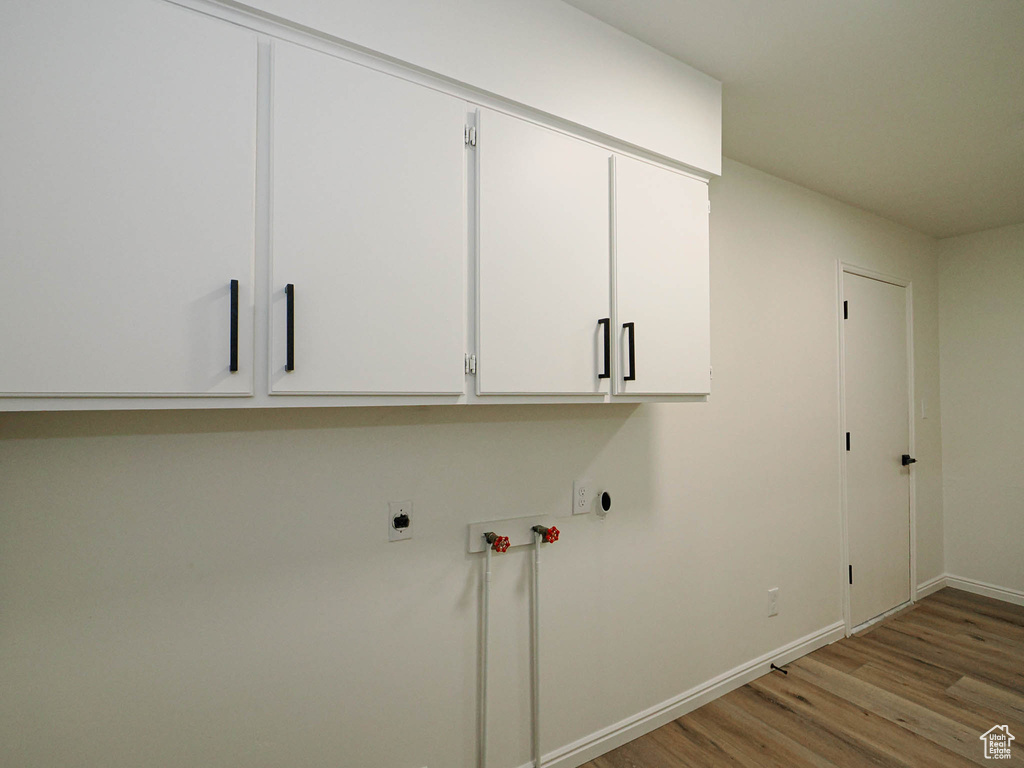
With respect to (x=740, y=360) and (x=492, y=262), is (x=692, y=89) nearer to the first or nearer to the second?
(x=492, y=262)

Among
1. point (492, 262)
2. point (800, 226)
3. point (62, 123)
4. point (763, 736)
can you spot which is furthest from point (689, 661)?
point (62, 123)

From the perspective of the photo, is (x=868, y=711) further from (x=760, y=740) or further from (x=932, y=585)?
(x=932, y=585)

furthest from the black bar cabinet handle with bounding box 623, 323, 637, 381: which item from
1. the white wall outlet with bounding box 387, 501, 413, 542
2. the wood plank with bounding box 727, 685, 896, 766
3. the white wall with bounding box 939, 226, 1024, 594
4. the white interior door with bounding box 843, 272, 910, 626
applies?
the white wall with bounding box 939, 226, 1024, 594

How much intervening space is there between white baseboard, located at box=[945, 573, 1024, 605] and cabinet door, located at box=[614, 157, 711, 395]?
138 inches

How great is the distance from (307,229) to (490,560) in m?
1.19

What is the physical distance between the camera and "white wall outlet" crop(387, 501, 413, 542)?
5.34 feet

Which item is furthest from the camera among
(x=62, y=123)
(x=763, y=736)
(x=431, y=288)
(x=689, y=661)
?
(x=689, y=661)

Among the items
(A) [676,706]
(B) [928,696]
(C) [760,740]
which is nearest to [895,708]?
(B) [928,696]

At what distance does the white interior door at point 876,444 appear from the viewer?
3.21 metres

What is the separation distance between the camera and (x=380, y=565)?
5.27 feet

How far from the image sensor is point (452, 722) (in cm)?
171

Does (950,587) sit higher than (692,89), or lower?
lower

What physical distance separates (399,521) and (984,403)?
426cm

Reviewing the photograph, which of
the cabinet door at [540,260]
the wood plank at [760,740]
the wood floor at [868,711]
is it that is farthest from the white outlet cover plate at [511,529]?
the wood plank at [760,740]
